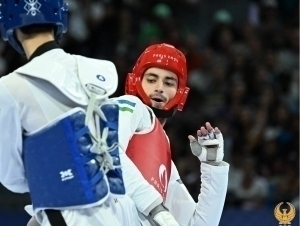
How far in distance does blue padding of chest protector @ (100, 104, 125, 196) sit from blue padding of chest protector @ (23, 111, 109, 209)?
0.40ft

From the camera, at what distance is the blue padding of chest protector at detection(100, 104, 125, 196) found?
10.6 feet

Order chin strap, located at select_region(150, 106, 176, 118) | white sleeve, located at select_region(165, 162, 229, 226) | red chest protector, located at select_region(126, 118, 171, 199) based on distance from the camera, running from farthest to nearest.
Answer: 1. chin strap, located at select_region(150, 106, 176, 118)
2. white sleeve, located at select_region(165, 162, 229, 226)
3. red chest protector, located at select_region(126, 118, 171, 199)

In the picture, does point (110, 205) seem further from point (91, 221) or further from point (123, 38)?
point (123, 38)

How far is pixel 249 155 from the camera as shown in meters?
8.34

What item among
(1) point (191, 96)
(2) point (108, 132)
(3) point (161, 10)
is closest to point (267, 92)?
(1) point (191, 96)

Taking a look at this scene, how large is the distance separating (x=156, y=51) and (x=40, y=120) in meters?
1.57

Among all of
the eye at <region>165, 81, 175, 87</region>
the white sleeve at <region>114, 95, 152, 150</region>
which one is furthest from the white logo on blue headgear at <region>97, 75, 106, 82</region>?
the eye at <region>165, 81, 175, 87</region>

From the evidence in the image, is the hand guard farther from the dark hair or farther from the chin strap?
the dark hair

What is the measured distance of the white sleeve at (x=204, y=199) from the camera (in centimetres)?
420

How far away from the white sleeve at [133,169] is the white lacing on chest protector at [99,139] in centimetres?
36

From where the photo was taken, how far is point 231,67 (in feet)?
29.9

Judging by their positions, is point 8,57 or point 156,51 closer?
point 156,51

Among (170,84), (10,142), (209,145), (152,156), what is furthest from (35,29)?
(170,84)

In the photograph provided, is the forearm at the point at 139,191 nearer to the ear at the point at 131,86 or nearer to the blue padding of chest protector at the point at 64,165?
the blue padding of chest protector at the point at 64,165
